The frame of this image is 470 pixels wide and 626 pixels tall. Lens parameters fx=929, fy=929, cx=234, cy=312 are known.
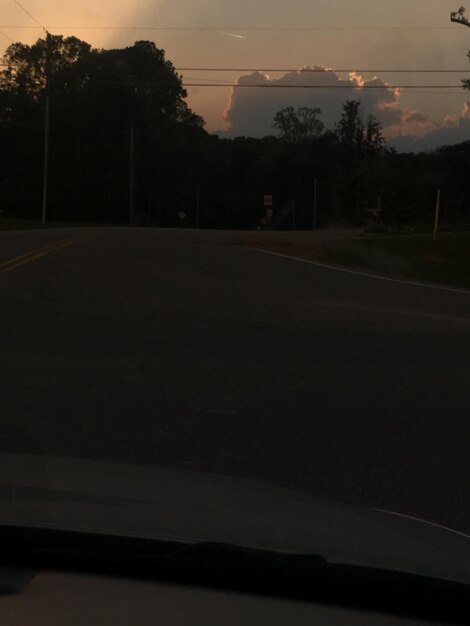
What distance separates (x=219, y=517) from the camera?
115 inches

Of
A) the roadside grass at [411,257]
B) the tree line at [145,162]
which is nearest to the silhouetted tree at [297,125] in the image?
the tree line at [145,162]

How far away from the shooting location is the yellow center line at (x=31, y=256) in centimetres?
1947

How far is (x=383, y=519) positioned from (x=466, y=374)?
22.3 feet

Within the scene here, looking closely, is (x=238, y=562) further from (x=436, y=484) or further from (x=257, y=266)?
(x=257, y=266)

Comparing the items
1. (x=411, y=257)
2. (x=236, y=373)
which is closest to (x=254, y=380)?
(x=236, y=373)

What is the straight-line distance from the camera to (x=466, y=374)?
976 cm

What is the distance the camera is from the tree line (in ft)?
269

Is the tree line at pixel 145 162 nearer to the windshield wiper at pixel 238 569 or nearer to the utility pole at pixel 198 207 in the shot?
the utility pole at pixel 198 207

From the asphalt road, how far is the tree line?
5283 centimetres

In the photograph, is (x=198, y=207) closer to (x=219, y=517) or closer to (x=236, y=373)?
(x=236, y=373)

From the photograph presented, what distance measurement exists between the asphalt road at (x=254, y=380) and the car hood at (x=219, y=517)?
2.13m

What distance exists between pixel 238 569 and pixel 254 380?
661 centimetres

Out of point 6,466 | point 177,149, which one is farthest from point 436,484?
point 177,149

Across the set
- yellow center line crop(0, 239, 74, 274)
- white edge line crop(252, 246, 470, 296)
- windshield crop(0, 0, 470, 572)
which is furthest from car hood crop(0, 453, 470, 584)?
yellow center line crop(0, 239, 74, 274)
